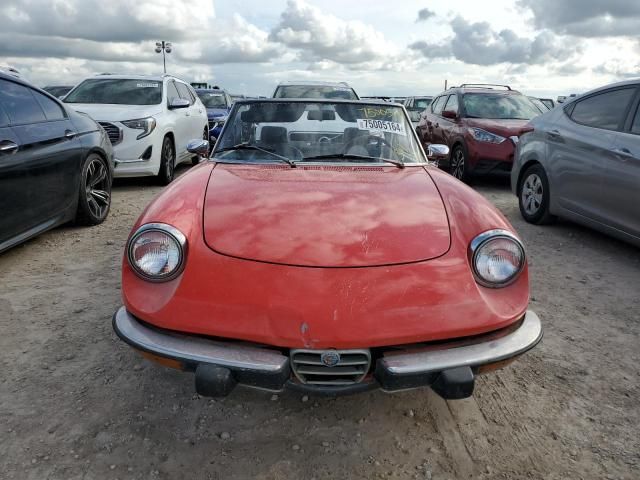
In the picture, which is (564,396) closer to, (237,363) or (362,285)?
(362,285)

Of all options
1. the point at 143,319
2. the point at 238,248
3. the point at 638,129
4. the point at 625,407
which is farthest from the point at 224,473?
the point at 638,129

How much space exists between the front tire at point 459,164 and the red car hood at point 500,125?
435mm

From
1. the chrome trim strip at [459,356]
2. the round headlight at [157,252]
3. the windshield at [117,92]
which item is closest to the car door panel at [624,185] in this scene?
the chrome trim strip at [459,356]

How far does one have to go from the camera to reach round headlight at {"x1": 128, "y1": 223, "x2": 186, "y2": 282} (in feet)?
7.20

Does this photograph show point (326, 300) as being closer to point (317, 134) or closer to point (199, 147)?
point (317, 134)

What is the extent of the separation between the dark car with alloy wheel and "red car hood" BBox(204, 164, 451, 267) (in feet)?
6.21

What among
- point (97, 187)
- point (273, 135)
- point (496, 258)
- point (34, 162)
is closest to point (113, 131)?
point (97, 187)

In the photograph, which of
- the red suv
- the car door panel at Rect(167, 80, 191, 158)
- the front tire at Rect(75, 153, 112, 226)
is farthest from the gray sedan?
the car door panel at Rect(167, 80, 191, 158)

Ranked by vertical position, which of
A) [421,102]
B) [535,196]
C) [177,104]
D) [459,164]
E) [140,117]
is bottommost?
[421,102]

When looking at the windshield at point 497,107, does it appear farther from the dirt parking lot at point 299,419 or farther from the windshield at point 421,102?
the windshield at point 421,102

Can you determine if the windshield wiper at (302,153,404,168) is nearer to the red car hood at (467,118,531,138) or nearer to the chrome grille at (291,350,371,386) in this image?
the chrome grille at (291,350,371,386)

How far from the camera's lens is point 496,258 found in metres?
2.28

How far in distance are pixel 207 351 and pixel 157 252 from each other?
0.52 metres

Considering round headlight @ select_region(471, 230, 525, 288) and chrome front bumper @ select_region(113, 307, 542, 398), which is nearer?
chrome front bumper @ select_region(113, 307, 542, 398)
